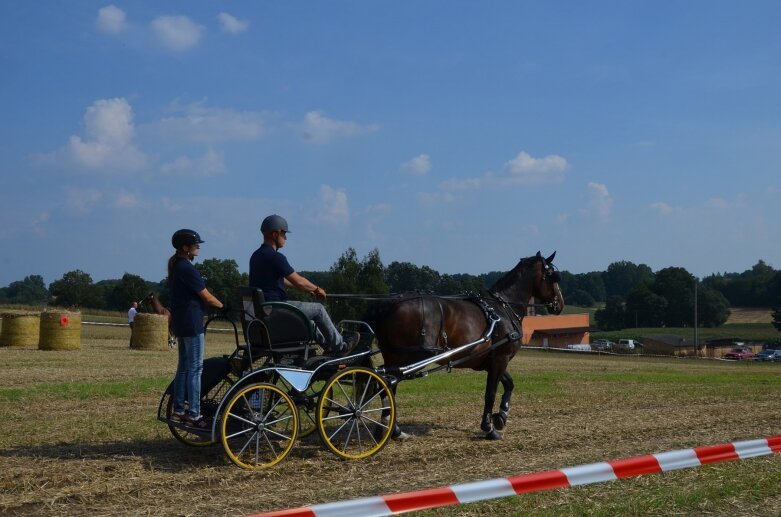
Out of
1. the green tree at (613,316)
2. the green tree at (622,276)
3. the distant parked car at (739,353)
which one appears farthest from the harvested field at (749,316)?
the distant parked car at (739,353)

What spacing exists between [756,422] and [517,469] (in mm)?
5043

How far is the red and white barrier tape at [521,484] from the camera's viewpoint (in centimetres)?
529

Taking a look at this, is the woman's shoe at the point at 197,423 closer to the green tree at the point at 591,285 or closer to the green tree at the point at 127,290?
the green tree at the point at 127,290

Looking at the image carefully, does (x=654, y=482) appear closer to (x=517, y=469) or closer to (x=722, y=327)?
(x=517, y=469)

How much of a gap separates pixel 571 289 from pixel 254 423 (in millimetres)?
139478

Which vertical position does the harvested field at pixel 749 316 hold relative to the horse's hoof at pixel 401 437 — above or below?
above

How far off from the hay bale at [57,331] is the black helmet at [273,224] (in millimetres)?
19385

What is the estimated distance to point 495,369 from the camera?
404 inches

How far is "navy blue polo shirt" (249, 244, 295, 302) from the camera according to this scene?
847 centimetres

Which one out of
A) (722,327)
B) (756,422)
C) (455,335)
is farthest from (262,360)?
(722,327)

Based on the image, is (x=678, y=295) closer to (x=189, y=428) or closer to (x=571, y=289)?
(x=571, y=289)

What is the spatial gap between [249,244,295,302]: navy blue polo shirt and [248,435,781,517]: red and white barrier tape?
316cm

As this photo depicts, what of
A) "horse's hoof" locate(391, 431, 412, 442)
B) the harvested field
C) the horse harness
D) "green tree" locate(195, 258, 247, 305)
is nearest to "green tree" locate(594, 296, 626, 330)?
the harvested field

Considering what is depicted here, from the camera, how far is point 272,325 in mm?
8195
